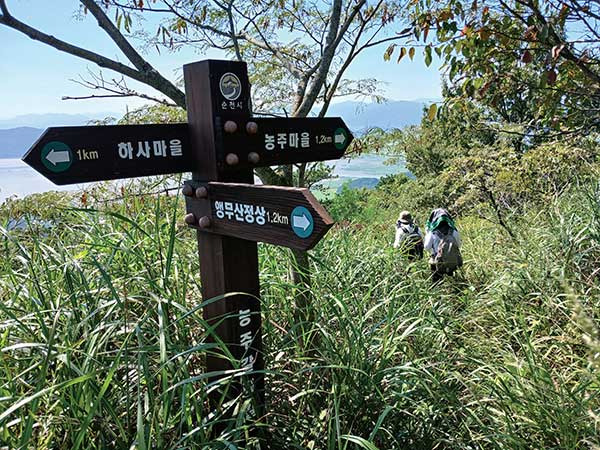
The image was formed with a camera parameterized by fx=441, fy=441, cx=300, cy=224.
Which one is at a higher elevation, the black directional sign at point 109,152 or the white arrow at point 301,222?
the black directional sign at point 109,152

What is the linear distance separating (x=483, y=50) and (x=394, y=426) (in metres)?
2.25

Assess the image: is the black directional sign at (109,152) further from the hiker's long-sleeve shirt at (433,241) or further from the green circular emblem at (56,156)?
the hiker's long-sleeve shirt at (433,241)

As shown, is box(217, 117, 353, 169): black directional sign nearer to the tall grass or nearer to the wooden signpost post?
the wooden signpost post

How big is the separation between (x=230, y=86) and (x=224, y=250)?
1.86 ft

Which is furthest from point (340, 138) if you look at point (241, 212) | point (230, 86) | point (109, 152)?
point (109, 152)

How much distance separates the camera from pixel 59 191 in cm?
515

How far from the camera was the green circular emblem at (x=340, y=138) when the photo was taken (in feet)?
6.29

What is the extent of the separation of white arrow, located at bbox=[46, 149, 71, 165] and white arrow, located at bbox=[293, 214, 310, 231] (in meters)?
0.72

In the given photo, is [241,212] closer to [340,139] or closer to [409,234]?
[340,139]

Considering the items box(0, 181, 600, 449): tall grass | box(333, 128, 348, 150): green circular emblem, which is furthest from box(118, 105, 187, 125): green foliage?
box(333, 128, 348, 150): green circular emblem

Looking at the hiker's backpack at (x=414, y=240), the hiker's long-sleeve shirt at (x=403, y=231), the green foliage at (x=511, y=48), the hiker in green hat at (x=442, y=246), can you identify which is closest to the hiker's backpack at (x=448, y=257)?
the hiker in green hat at (x=442, y=246)

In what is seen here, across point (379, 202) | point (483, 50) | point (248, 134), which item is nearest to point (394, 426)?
point (248, 134)

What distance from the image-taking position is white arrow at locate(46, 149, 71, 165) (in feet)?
4.27

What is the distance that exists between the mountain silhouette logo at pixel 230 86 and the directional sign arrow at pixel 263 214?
32cm
